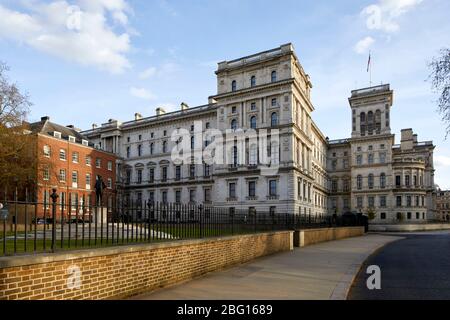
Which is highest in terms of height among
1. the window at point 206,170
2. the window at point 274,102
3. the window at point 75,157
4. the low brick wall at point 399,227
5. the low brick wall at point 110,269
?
Answer: the window at point 274,102

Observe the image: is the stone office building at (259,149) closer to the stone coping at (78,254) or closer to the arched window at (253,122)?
the arched window at (253,122)

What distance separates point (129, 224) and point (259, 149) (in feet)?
147

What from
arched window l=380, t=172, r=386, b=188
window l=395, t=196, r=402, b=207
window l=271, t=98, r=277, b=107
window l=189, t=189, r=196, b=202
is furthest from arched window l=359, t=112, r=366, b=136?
window l=189, t=189, r=196, b=202

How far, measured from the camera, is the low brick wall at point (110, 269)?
238 inches

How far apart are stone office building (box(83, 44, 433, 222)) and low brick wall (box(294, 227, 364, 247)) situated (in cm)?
1310

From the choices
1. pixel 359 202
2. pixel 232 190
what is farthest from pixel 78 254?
pixel 359 202

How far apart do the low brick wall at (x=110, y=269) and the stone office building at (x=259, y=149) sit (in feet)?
135

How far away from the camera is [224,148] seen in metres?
58.9

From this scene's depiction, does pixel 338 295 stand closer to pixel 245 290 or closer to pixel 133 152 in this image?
pixel 245 290

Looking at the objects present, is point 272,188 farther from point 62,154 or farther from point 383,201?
point 383,201

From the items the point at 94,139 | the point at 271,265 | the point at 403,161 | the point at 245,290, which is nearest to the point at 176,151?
the point at 94,139

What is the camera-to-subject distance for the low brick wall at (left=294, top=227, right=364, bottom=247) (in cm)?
2426

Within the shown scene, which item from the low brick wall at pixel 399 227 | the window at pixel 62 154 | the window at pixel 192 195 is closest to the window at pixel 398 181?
the low brick wall at pixel 399 227
